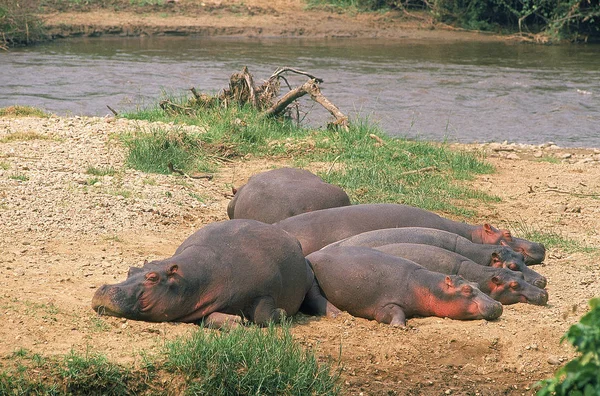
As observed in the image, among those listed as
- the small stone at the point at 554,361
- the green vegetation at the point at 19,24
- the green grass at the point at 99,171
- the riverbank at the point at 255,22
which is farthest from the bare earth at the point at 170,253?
the riverbank at the point at 255,22

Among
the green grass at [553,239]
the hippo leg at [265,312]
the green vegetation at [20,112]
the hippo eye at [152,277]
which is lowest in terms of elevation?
the green grass at [553,239]

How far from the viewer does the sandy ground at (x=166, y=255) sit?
191 inches

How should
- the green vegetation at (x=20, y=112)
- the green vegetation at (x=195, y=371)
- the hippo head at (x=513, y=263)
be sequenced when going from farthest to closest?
the green vegetation at (x=20, y=112), the hippo head at (x=513, y=263), the green vegetation at (x=195, y=371)

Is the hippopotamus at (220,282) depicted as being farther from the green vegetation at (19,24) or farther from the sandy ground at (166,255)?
the green vegetation at (19,24)

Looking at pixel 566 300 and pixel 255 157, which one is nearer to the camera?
pixel 566 300

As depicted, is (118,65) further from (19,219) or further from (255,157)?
(19,219)

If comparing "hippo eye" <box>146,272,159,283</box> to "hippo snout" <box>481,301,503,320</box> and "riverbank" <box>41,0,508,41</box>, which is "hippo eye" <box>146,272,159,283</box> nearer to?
"hippo snout" <box>481,301,503,320</box>

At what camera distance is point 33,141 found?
939 cm

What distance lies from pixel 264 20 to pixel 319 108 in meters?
10.5

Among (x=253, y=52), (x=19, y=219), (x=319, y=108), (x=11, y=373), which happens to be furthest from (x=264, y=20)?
(x=11, y=373)

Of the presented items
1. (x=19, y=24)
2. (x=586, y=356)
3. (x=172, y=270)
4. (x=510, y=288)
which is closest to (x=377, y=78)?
(x=19, y=24)

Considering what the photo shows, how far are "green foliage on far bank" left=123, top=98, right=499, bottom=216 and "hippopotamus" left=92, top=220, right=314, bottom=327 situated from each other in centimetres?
284

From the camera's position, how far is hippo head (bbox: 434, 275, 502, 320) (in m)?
5.50

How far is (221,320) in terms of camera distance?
5.06 m
